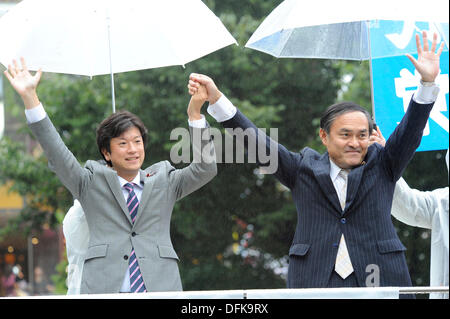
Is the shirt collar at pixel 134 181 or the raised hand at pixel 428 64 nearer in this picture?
the raised hand at pixel 428 64

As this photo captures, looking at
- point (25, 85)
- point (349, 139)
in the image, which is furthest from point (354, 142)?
point (25, 85)

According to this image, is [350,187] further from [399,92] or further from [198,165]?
[399,92]

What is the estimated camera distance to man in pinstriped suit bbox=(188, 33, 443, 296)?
3453mm

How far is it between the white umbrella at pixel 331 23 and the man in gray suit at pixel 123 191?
101 centimetres

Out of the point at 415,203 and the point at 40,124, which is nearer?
the point at 40,124

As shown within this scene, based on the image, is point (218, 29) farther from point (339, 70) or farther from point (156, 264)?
point (339, 70)

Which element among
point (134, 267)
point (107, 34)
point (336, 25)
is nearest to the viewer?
point (134, 267)

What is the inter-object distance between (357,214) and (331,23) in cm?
154

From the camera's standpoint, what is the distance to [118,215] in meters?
3.71

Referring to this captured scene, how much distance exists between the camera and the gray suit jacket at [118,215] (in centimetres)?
359

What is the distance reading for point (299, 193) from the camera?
367cm

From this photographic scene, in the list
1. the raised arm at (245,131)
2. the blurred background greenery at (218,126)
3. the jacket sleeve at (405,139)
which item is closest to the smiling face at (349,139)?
the jacket sleeve at (405,139)

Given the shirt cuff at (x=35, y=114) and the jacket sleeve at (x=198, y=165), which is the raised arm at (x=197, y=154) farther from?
the shirt cuff at (x=35, y=114)
